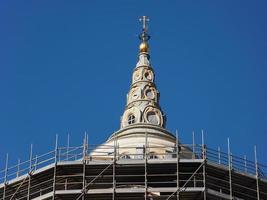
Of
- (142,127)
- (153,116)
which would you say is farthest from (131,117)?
(142,127)

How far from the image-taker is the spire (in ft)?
261

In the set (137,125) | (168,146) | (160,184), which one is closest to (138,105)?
(137,125)

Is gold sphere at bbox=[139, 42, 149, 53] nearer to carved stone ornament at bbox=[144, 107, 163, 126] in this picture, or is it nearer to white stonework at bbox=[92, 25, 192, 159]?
white stonework at bbox=[92, 25, 192, 159]

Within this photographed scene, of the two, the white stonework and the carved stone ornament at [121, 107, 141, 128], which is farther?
the carved stone ornament at [121, 107, 141, 128]

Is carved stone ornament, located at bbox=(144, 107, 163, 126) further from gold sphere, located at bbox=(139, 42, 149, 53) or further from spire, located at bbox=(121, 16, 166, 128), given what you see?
gold sphere, located at bbox=(139, 42, 149, 53)

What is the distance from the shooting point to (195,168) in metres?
66.7

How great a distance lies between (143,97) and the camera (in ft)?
267

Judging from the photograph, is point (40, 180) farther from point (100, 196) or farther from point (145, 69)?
point (145, 69)

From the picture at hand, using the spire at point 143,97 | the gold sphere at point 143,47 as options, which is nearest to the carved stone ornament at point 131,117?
the spire at point 143,97

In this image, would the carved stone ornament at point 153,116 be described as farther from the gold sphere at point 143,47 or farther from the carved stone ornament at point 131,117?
the gold sphere at point 143,47

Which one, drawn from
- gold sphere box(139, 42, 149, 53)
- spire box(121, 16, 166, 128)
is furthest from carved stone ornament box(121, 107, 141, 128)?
gold sphere box(139, 42, 149, 53)

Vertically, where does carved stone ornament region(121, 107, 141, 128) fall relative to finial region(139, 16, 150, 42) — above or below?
below

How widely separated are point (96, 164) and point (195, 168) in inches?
200

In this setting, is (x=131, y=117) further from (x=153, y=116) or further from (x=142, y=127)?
(x=142, y=127)
